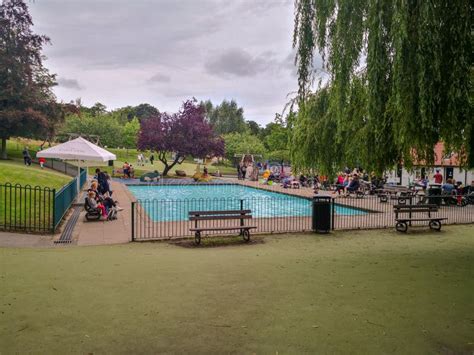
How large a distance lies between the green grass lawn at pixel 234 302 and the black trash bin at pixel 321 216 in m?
2.93

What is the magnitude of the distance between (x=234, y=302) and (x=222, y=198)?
43.3 ft

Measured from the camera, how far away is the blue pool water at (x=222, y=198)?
1938 cm

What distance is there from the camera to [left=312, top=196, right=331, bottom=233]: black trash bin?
1212cm

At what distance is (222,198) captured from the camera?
61.1 ft

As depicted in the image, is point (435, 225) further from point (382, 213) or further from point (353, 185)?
point (353, 185)

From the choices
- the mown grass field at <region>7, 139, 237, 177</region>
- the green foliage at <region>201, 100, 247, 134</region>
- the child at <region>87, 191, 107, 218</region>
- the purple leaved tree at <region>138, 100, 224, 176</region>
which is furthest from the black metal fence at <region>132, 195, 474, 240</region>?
the green foliage at <region>201, 100, 247, 134</region>

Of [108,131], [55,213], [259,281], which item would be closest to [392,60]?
[259,281]

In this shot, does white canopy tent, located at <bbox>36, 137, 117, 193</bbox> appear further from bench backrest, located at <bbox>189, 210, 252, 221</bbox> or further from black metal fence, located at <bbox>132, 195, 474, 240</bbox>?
bench backrest, located at <bbox>189, 210, 252, 221</bbox>

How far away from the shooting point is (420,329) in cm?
466

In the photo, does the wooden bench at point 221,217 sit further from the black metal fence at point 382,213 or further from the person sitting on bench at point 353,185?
the person sitting on bench at point 353,185

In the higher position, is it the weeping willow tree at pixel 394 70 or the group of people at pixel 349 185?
the weeping willow tree at pixel 394 70

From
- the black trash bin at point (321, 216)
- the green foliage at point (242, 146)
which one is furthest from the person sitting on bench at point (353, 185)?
the green foliage at point (242, 146)

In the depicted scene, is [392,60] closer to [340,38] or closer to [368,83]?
[368,83]

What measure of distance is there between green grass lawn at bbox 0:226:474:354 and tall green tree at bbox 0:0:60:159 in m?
32.1
